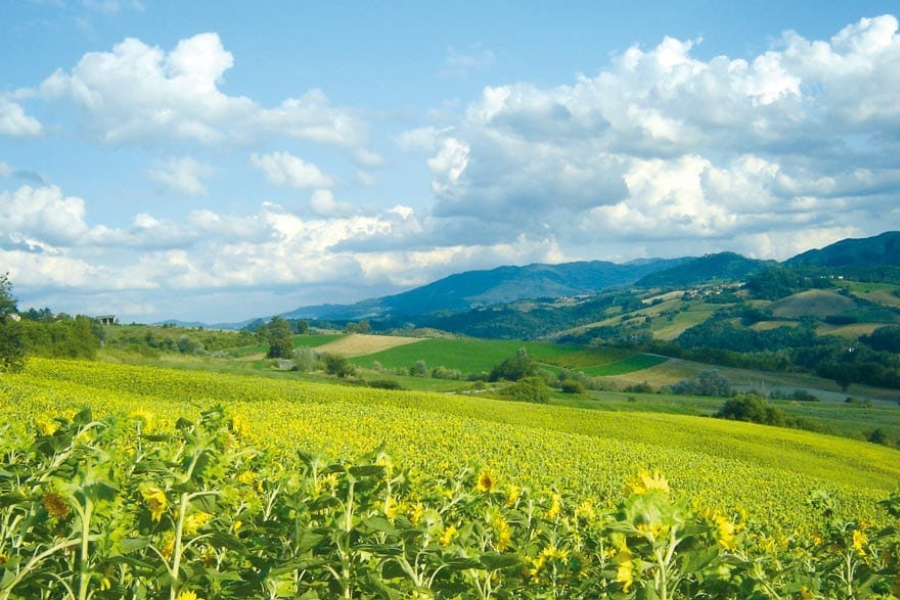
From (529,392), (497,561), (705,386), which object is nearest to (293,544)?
(497,561)

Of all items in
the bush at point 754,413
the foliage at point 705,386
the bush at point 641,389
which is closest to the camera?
the bush at point 754,413

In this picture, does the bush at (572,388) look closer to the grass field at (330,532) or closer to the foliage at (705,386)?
the foliage at (705,386)

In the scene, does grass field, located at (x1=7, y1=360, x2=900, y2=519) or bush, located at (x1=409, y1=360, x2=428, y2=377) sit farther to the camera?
bush, located at (x1=409, y1=360, x2=428, y2=377)

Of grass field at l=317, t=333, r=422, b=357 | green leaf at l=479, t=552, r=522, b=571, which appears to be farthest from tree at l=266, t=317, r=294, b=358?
green leaf at l=479, t=552, r=522, b=571

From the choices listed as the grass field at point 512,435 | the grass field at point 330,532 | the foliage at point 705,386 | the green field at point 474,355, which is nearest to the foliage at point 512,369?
the green field at point 474,355

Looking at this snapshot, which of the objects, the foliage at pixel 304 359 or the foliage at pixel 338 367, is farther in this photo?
the foliage at pixel 304 359

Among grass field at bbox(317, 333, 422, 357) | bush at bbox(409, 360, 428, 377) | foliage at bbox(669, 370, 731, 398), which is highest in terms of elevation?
grass field at bbox(317, 333, 422, 357)

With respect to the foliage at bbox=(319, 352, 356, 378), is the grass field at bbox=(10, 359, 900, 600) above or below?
above

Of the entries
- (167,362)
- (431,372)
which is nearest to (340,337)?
(431,372)

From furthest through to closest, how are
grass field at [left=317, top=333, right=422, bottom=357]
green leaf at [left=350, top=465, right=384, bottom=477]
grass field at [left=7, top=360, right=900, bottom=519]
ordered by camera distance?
1. grass field at [left=317, top=333, right=422, bottom=357]
2. grass field at [left=7, top=360, right=900, bottom=519]
3. green leaf at [left=350, top=465, right=384, bottom=477]

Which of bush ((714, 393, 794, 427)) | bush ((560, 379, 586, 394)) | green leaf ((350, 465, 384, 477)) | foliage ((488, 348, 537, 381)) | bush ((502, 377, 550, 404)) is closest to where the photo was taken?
green leaf ((350, 465, 384, 477))

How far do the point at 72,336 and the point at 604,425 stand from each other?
123 feet

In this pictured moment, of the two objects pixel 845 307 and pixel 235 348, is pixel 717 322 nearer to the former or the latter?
pixel 845 307

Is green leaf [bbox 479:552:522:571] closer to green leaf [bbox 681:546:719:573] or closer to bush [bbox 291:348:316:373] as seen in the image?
green leaf [bbox 681:546:719:573]
